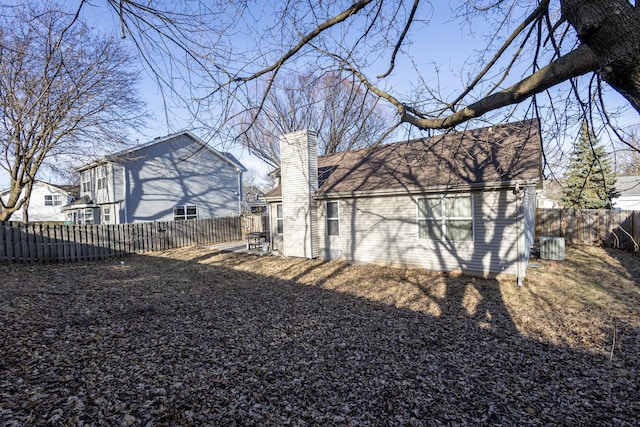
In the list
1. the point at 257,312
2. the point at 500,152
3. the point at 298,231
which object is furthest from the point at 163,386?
the point at 500,152

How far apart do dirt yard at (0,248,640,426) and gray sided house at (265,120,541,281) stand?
139 cm

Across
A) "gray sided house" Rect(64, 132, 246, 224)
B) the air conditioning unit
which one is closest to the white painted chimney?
"gray sided house" Rect(64, 132, 246, 224)

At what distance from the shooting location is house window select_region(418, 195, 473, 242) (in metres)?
9.55

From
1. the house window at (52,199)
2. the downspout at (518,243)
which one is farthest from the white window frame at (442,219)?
the house window at (52,199)

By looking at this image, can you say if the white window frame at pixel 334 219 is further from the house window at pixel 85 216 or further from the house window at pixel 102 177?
the house window at pixel 85 216

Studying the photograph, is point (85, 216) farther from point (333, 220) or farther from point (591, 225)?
point (591, 225)

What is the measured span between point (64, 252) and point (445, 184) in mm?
14111

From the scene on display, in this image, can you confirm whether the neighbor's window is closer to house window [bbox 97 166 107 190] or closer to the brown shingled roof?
house window [bbox 97 166 107 190]

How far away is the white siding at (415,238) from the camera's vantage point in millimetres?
8914

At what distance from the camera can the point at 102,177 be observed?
18953 mm

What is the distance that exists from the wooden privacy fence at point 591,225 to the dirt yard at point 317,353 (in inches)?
261

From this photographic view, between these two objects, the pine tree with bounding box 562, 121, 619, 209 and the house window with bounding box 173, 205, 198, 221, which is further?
the house window with bounding box 173, 205, 198, 221

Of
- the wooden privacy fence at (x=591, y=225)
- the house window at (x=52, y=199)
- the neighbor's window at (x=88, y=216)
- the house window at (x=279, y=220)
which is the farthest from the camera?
the house window at (x=52, y=199)

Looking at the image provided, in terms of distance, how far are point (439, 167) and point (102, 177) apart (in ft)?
61.4
